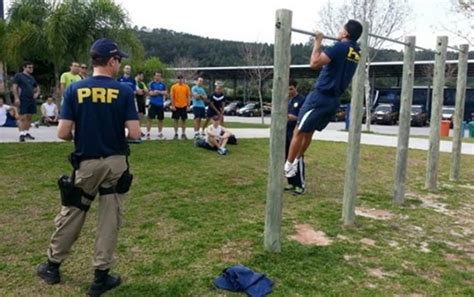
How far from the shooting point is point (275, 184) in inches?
167

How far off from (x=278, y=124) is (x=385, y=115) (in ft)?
122

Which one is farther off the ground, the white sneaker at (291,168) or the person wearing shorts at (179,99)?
the person wearing shorts at (179,99)

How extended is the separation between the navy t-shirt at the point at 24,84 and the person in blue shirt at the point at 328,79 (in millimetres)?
6560

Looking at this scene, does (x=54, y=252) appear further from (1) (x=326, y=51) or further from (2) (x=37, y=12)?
(2) (x=37, y=12)

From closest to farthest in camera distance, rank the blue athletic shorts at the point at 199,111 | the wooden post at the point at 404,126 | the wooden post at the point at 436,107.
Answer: the wooden post at the point at 404,126, the wooden post at the point at 436,107, the blue athletic shorts at the point at 199,111

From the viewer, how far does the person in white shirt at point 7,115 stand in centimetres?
1303

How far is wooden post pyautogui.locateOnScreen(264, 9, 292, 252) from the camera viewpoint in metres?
4.15

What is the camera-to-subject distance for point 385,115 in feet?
129

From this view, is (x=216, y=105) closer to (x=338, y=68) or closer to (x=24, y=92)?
(x=24, y=92)

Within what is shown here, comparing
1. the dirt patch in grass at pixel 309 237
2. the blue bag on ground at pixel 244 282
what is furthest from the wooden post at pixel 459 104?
the blue bag on ground at pixel 244 282

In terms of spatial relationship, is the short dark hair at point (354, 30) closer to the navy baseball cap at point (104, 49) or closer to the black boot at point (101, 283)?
the navy baseball cap at point (104, 49)

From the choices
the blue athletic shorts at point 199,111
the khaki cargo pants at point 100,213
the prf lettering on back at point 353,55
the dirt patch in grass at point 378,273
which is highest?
the prf lettering on back at point 353,55

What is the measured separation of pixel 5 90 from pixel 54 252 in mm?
25224

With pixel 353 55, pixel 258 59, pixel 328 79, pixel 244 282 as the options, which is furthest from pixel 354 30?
pixel 258 59
